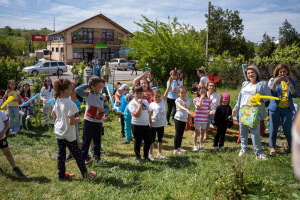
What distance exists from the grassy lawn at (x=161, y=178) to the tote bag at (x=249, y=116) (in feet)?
2.04

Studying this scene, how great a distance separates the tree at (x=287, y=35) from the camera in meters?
40.6

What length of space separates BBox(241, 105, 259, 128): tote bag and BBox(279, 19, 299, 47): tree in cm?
4104

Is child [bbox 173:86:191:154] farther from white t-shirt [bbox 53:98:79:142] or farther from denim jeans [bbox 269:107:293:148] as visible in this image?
white t-shirt [bbox 53:98:79:142]

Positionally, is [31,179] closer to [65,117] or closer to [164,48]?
[65,117]

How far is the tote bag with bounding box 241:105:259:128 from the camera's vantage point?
494cm

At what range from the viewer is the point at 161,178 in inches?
164

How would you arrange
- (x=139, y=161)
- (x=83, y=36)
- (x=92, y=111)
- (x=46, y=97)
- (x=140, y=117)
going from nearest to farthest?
1. (x=92, y=111)
2. (x=140, y=117)
3. (x=139, y=161)
4. (x=46, y=97)
5. (x=83, y=36)

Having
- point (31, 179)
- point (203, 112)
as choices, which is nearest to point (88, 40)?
point (203, 112)

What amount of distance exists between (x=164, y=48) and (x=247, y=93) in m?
9.78

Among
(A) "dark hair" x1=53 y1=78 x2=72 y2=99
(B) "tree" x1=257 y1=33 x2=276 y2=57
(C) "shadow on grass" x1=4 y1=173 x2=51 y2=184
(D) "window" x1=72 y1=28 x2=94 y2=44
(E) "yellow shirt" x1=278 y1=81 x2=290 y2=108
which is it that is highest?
(D) "window" x1=72 y1=28 x2=94 y2=44

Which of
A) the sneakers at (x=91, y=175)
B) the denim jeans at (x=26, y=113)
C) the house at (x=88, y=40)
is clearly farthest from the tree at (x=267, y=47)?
the sneakers at (x=91, y=175)

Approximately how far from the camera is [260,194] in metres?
3.33

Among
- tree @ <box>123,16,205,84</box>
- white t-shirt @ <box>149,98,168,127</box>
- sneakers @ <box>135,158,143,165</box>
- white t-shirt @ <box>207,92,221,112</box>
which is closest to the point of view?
sneakers @ <box>135,158,143,165</box>

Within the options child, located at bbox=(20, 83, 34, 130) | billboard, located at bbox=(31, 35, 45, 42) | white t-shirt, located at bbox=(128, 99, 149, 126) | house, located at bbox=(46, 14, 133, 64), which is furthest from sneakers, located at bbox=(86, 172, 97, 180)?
billboard, located at bbox=(31, 35, 45, 42)
